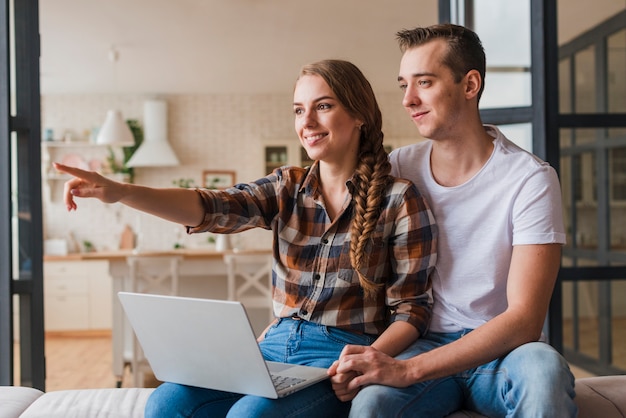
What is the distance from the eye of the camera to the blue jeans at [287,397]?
1.48m

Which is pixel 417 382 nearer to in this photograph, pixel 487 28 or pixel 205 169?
pixel 487 28

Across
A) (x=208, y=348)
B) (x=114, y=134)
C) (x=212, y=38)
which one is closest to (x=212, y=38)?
(x=212, y=38)

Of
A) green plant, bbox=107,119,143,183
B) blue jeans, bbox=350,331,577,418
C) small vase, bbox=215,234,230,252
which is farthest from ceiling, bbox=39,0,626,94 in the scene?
blue jeans, bbox=350,331,577,418

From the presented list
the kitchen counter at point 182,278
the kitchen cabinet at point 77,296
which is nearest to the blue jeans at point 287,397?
the kitchen counter at point 182,278

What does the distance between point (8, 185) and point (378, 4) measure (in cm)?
303

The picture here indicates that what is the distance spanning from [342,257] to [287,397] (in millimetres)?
399

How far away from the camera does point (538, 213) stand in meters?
1.71

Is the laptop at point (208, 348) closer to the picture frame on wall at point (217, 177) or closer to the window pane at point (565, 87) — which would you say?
the window pane at point (565, 87)

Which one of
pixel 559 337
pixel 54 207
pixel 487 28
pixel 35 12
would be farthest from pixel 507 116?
pixel 54 207

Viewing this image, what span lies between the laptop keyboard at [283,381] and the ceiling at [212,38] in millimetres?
3660

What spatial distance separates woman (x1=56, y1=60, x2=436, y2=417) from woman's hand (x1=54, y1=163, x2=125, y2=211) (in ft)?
0.04

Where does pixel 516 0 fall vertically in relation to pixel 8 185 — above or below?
above

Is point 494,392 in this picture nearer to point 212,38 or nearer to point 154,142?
point 212,38

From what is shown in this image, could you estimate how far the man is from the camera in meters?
1.51
